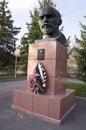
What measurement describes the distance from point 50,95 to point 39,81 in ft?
1.87

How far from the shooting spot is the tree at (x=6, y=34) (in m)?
20.6

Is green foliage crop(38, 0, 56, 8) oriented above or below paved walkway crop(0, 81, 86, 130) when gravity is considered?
above

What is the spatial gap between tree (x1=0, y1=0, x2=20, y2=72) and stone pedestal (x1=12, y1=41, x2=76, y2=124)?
14808mm

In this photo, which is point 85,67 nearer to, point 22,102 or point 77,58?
point 77,58

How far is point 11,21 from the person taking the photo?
21500mm

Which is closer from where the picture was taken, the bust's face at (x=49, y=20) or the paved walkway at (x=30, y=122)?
the paved walkway at (x=30, y=122)

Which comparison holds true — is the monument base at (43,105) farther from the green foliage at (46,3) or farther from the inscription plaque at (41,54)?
the green foliage at (46,3)

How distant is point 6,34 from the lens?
2017 cm

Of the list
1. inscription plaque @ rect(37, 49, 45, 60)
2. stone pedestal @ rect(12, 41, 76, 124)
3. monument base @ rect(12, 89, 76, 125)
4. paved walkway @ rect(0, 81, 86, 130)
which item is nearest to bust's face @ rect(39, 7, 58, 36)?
stone pedestal @ rect(12, 41, 76, 124)

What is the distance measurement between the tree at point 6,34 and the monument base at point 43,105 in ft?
49.8

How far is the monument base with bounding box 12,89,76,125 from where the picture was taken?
16.1ft

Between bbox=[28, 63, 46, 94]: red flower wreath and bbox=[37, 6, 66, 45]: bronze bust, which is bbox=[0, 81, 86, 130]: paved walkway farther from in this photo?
bbox=[37, 6, 66, 45]: bronze bust

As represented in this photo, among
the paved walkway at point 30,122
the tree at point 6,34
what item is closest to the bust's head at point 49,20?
the paved walkway at point 30,122

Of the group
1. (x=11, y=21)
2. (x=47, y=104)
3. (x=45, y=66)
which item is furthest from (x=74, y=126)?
(x=11, y=21)
